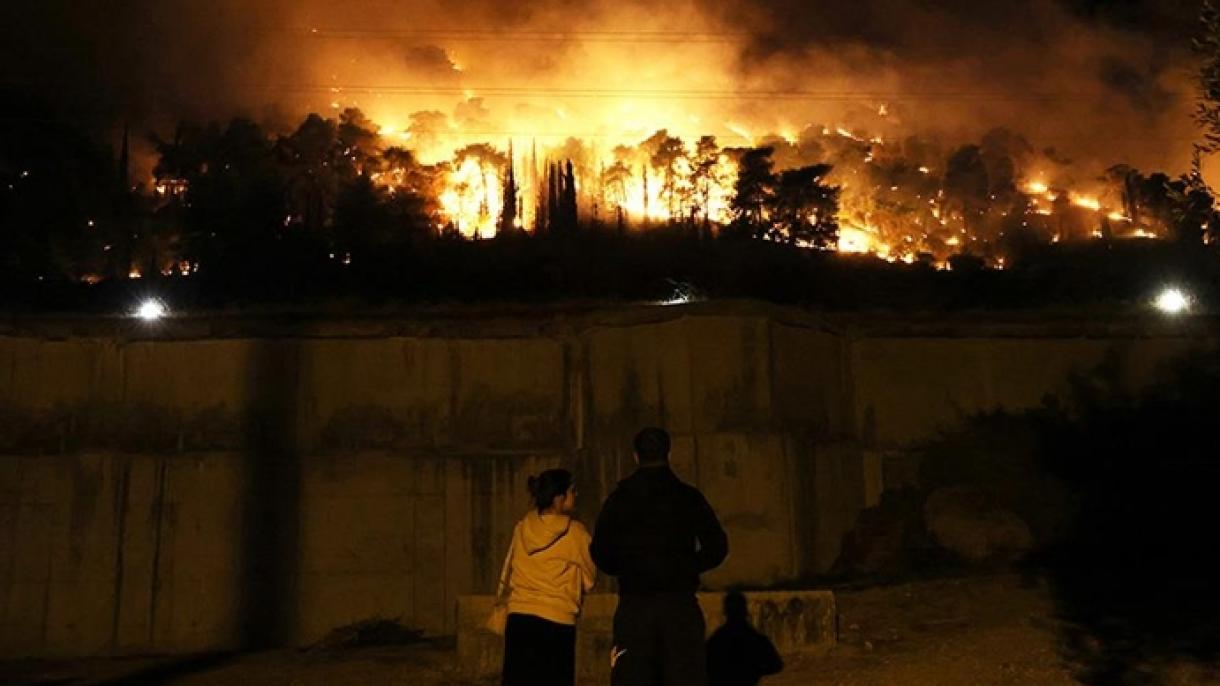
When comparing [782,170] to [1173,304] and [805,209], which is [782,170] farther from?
[1173,304]

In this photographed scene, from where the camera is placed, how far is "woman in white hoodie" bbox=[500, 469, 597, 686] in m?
Answer: 5.07

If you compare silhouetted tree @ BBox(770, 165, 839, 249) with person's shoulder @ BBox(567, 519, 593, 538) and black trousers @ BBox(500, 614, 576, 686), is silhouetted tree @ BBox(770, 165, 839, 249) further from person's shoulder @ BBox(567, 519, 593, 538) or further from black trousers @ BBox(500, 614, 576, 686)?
black trousers @ BBox(500, 614, 576, 686)

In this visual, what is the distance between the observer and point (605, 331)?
16.2 meters

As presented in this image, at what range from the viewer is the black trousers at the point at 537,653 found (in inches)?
198

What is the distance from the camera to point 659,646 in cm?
473

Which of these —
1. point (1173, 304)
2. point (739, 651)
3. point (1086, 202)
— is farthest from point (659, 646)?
point (1086, 202)

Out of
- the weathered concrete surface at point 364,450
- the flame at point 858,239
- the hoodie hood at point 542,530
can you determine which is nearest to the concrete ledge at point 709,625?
the hoodie hood at point 542,530

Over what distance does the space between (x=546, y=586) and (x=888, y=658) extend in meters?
5.15

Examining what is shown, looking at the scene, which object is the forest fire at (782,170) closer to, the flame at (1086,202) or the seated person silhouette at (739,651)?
the flame at (1086,202)

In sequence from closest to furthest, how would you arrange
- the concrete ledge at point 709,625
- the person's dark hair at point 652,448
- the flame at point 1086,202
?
the person's dark hair at point 652,448
the concrete ledge at point 709,625
the flame at point 1086,202

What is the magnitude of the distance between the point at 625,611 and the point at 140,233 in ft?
150

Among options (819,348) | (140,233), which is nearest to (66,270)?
(140,233)

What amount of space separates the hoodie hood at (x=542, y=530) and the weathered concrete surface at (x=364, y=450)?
10017 mm

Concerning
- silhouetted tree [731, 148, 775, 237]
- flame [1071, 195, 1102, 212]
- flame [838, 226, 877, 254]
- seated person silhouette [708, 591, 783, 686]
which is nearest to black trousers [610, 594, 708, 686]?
seated person silhouette [708, 591, 783, 686]
